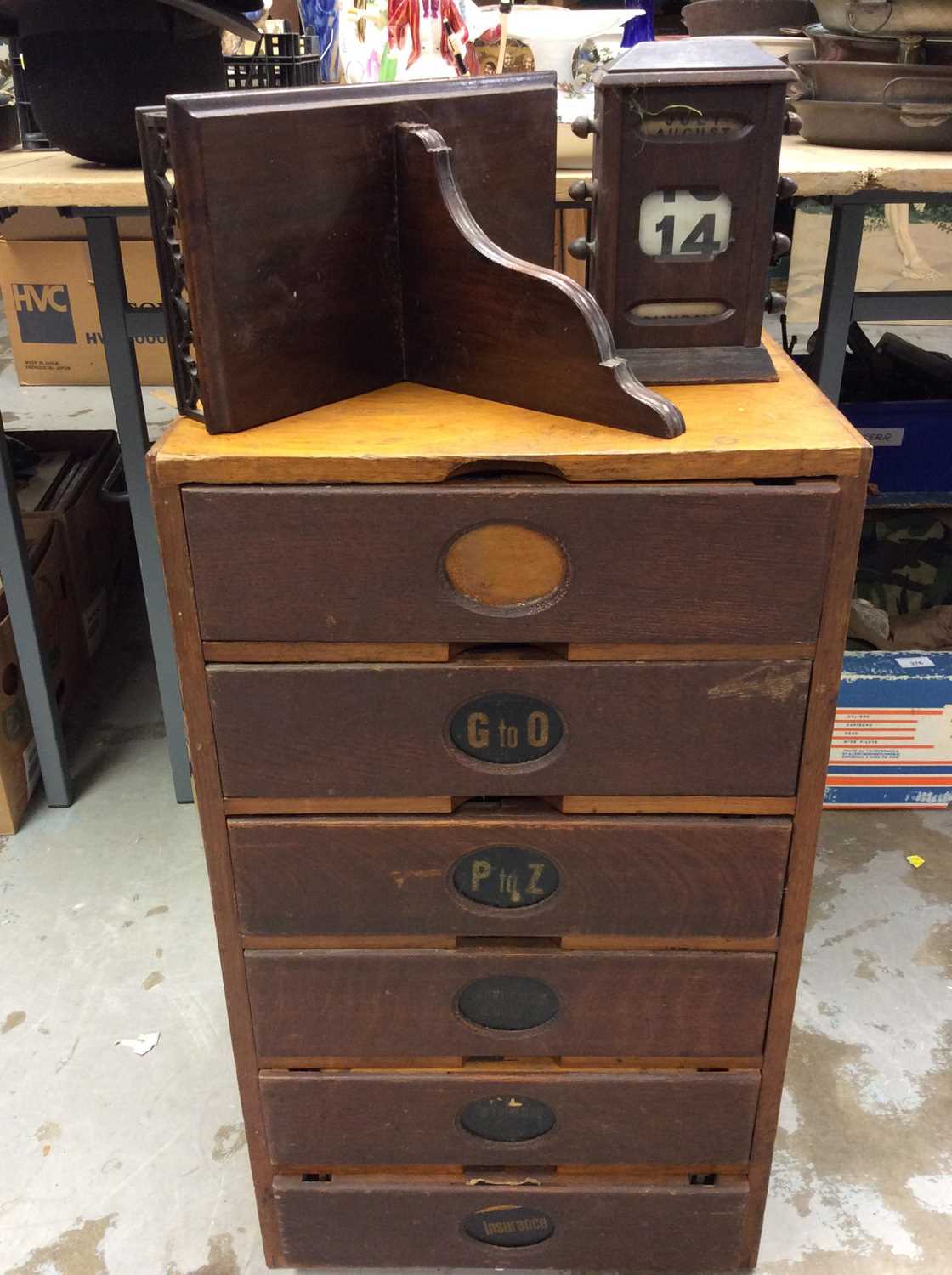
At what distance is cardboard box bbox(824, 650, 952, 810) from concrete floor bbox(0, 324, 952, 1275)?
44mm

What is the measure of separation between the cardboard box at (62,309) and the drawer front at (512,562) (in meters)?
2.95

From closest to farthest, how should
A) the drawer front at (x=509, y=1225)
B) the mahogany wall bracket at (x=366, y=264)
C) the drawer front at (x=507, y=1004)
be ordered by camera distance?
the mahogany wall bracket at (x=366, y=264) < the drawer front at (x=507, y=1004) < the drawer front at (x=509, y=1225)

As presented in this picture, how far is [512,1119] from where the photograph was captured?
1.08m

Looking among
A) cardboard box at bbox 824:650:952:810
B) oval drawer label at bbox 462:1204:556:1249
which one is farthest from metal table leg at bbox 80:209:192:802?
cardboard box at bbox 824:650:952:810

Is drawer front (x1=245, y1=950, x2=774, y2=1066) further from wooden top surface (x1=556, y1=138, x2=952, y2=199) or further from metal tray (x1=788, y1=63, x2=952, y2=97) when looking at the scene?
metal tray (x1=788, y1=63, x2=952, y2=97)

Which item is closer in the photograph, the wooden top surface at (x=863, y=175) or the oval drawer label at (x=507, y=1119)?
the oval drawer label at (x=507, y=1119)

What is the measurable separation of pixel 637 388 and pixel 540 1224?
0.87 metres

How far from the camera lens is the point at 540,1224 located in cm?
114

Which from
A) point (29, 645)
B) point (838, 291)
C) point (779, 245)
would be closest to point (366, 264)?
point (779, 245)

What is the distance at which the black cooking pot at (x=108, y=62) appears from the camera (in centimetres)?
132

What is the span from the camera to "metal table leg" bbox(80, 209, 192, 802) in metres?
1.53

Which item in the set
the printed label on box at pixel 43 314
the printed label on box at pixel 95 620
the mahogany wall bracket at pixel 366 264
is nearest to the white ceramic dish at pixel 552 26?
the mahogany wall bracket at pixel 366 264

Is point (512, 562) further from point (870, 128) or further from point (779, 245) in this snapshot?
point (870, 128)

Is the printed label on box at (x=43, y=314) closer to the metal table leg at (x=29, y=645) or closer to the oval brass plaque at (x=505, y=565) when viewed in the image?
the metal table leg at (x=29, y=645)
